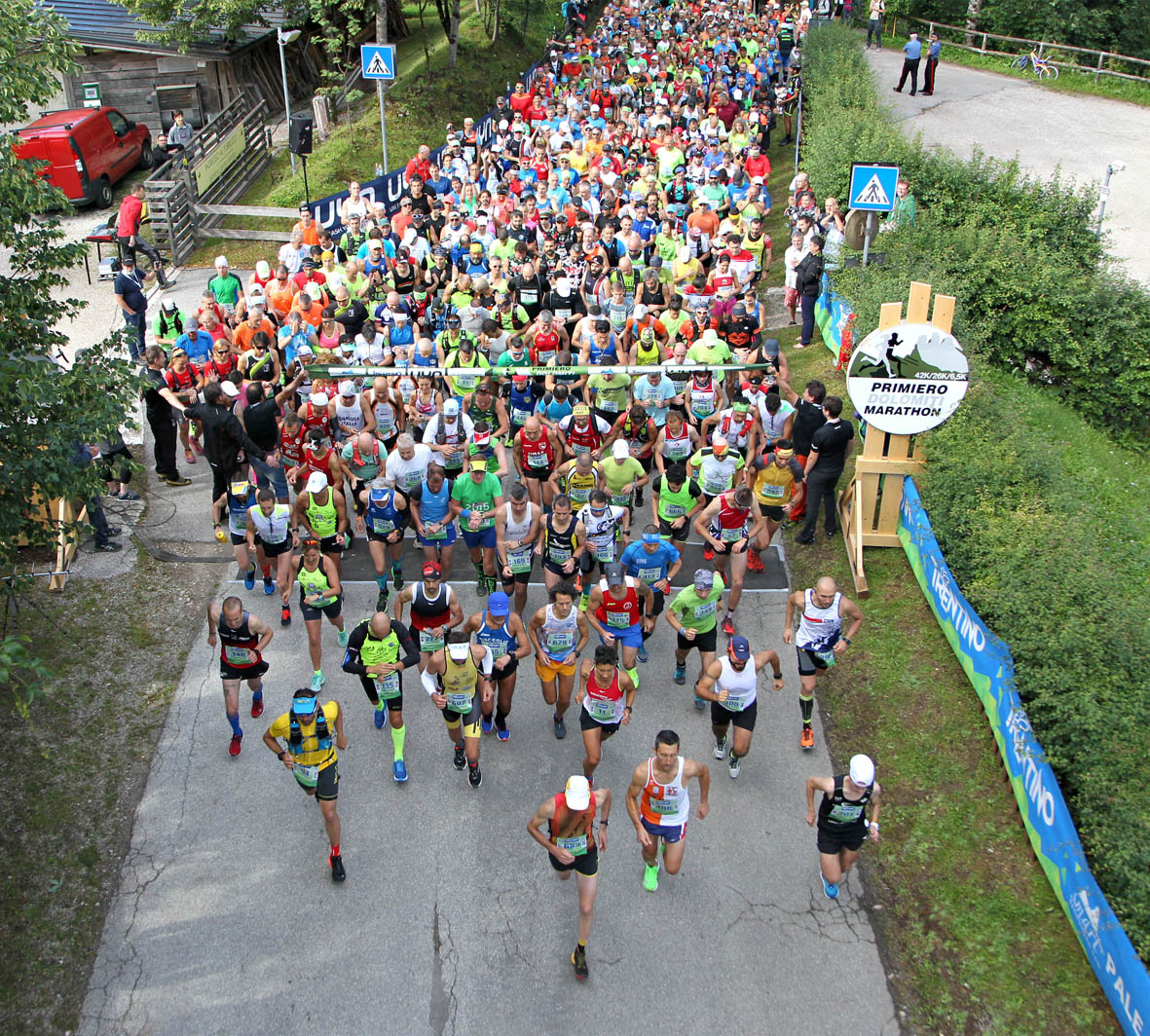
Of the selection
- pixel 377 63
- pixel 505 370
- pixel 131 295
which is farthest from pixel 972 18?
pixel 131 295

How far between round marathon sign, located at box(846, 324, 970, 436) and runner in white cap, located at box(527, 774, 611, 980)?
5.59m

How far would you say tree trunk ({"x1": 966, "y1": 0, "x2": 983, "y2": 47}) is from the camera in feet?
119

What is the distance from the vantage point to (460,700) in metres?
8.27

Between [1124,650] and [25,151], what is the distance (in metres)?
22.5

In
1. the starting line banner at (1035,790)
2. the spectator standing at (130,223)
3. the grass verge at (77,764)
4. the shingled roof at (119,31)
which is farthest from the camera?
the shingled roof at (119,31)

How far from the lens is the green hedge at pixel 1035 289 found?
14.2 m

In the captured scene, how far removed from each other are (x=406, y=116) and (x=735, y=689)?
80.1 feet

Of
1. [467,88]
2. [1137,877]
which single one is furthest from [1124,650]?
[467,88]

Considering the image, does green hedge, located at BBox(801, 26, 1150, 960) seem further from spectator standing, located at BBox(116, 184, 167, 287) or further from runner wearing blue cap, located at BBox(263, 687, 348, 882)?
spectator standing, located at BBox(116, 184, 167, 287)

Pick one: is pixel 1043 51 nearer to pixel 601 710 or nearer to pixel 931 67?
pixel 931 67

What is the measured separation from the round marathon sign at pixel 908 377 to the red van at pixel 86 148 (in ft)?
59.0

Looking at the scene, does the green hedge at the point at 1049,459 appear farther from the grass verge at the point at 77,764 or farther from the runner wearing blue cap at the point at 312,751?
the grass verge at the point at 77,764

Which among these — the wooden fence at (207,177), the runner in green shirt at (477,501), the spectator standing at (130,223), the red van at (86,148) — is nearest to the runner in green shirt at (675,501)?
the runner in green shirt at (477,501)

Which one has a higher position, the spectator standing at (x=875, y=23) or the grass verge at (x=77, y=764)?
the spectator standing at (x=875, y=23)
